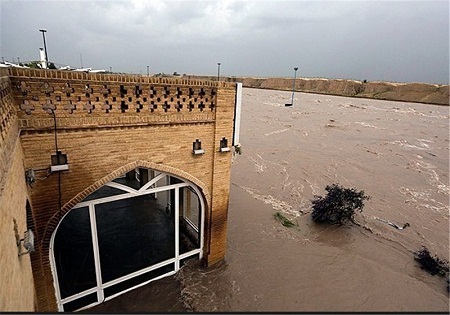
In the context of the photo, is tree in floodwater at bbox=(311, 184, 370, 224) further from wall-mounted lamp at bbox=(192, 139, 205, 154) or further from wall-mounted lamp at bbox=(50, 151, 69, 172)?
wall-mounted lamp at bbox=(50, 151, 69, 172)

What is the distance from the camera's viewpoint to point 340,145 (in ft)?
73.9

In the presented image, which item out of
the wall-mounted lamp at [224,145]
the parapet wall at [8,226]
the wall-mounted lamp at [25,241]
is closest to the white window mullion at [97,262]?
the wall-mounted lamp at [25,241]

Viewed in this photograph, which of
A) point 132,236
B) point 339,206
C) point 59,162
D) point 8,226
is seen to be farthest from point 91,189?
point 339,206

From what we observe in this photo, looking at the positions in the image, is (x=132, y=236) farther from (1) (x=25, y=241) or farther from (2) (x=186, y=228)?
(1) (x=25, y=241)

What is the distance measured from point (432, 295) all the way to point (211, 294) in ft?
18.9

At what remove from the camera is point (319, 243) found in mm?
9117

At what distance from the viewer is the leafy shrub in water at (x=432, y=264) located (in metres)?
7.93

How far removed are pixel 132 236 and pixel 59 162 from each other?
14.2 feet

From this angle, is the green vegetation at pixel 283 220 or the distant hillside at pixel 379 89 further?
the distant hillside at pixel 379 89

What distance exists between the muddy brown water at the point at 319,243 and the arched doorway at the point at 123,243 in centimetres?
38

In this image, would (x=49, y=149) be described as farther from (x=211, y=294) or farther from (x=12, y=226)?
(x=211, y=294)

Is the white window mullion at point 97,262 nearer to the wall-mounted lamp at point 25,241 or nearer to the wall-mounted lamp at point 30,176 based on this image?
the wall-mounted lamp at point 30,176

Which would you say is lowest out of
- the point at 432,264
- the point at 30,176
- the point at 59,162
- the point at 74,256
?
the point at 432,264

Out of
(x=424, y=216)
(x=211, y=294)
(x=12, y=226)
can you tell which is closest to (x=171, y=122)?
(x=12, y=226)
